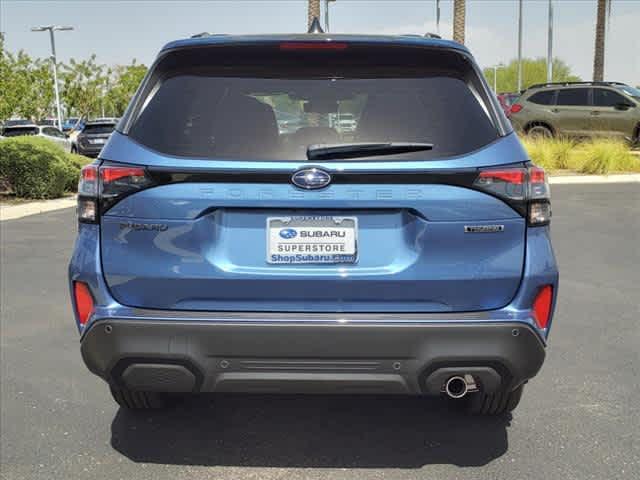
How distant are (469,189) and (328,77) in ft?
2.42

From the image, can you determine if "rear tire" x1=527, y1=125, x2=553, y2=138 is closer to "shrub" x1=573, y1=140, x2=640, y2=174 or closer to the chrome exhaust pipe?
"shrub" x1=573, y1=140, x2=640, y2=174

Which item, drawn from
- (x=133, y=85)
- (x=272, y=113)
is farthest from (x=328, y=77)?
(x=133, y=85)

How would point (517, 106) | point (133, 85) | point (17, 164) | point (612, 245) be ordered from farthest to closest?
point (133, 85), point (517, 106), point (17, 164), point (612, 245)

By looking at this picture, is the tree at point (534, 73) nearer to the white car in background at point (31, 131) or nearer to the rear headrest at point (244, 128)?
the white car in background at point (31, 131)

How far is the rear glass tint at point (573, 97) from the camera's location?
20859 mm

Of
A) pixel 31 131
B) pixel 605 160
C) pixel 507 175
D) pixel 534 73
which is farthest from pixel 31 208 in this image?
pixel 534 73

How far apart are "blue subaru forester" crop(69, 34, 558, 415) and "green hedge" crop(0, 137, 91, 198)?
12.6m

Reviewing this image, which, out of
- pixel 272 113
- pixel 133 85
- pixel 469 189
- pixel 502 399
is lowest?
pixel 133 85

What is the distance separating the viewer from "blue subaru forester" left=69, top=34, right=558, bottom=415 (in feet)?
8.75

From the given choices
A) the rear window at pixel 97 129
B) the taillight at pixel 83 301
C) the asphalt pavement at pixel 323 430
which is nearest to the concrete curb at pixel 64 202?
the asphalt pavement at pixel 323 430

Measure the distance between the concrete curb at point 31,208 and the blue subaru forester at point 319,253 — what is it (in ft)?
33.4

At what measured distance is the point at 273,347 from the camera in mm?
2684


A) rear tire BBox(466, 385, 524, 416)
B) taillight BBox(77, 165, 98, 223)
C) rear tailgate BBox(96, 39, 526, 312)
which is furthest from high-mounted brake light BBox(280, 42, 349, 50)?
rear tire BBox(466, 385, 524, 416)

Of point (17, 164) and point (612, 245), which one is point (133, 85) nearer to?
point (17, 164)
